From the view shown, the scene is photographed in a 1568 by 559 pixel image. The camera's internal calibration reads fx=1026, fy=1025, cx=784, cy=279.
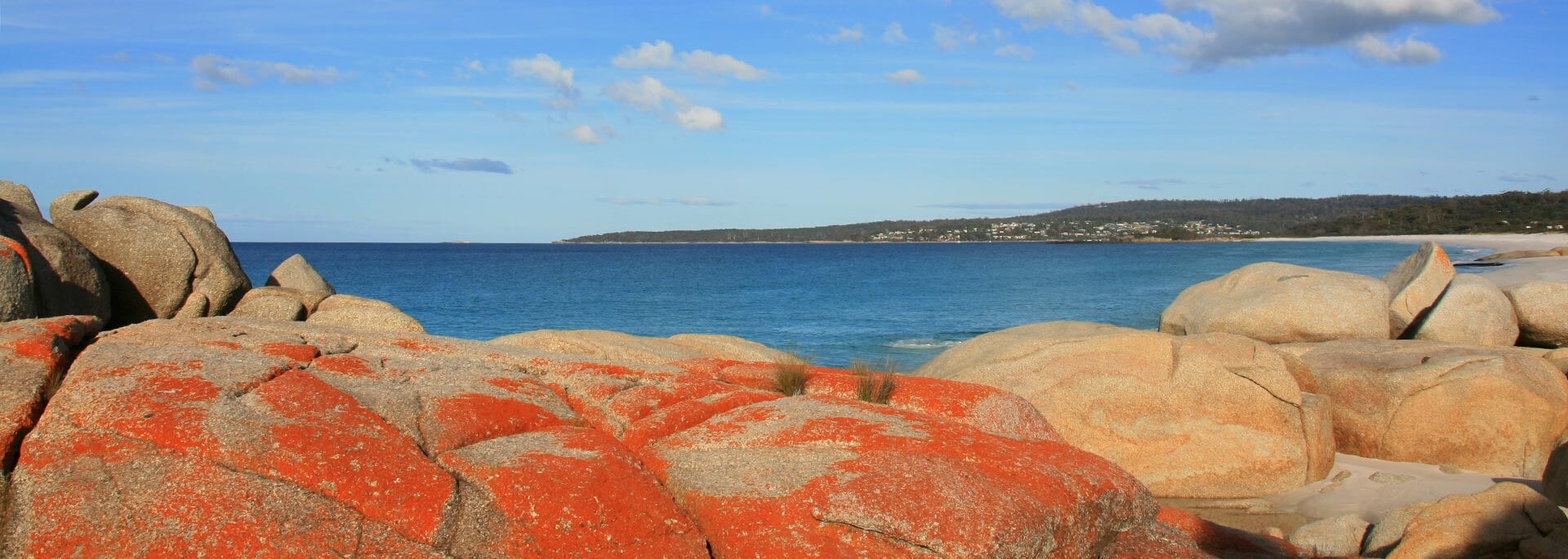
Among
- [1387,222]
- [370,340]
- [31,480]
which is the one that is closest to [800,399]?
[370,340]

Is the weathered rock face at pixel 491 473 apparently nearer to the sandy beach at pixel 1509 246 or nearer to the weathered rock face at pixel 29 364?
the weathered rock face at pixel 29 364

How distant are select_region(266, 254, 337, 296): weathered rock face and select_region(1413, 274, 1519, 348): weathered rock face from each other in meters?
22.0

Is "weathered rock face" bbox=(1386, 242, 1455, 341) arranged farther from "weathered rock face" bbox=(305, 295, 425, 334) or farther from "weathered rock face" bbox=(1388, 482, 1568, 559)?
"weathered rock face" bbox=(305, 295, 425, 334)

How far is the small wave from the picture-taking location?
35441mm

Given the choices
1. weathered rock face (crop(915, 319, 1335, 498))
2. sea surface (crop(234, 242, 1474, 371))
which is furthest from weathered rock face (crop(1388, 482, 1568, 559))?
sea surface (crop(234, 242, 1474, 371))

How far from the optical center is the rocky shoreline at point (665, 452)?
5.91m

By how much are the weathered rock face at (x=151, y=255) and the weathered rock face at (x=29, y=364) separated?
10.2 metres

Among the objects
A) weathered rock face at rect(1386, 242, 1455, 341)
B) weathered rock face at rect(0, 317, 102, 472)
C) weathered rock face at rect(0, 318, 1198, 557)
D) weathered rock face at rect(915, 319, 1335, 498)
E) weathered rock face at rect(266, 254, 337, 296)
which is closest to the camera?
weathered rock face at rect(0, 318, 1198, 557)

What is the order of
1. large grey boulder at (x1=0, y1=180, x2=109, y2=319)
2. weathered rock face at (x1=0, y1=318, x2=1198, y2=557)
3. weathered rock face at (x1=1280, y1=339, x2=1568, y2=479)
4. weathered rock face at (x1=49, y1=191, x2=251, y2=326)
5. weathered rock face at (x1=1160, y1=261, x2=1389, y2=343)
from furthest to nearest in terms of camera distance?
weathered rock face at (x1=1160, y1=261, x2=1389, y2=343), weathered rock face at (x1=49, y1=191, x2=251, y2=326), weathered rock face at (x1=1280, y1=339, x2=1568, y2=479), large grey boulder at (x1=0, y1=180, x2=109, y2=319), weathered rock face at (x1=0, y1=318, x2=1198, y2=557)

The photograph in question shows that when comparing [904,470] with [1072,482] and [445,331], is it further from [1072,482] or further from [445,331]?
[445,331]

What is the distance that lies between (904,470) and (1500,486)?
719cm

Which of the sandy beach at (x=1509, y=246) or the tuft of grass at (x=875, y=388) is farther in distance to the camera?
the sandy beach at (x=1509, y=246)

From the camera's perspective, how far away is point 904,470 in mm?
6625

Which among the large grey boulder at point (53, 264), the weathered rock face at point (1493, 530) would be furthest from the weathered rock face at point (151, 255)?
the weathered rock face at point (1493, 530)
